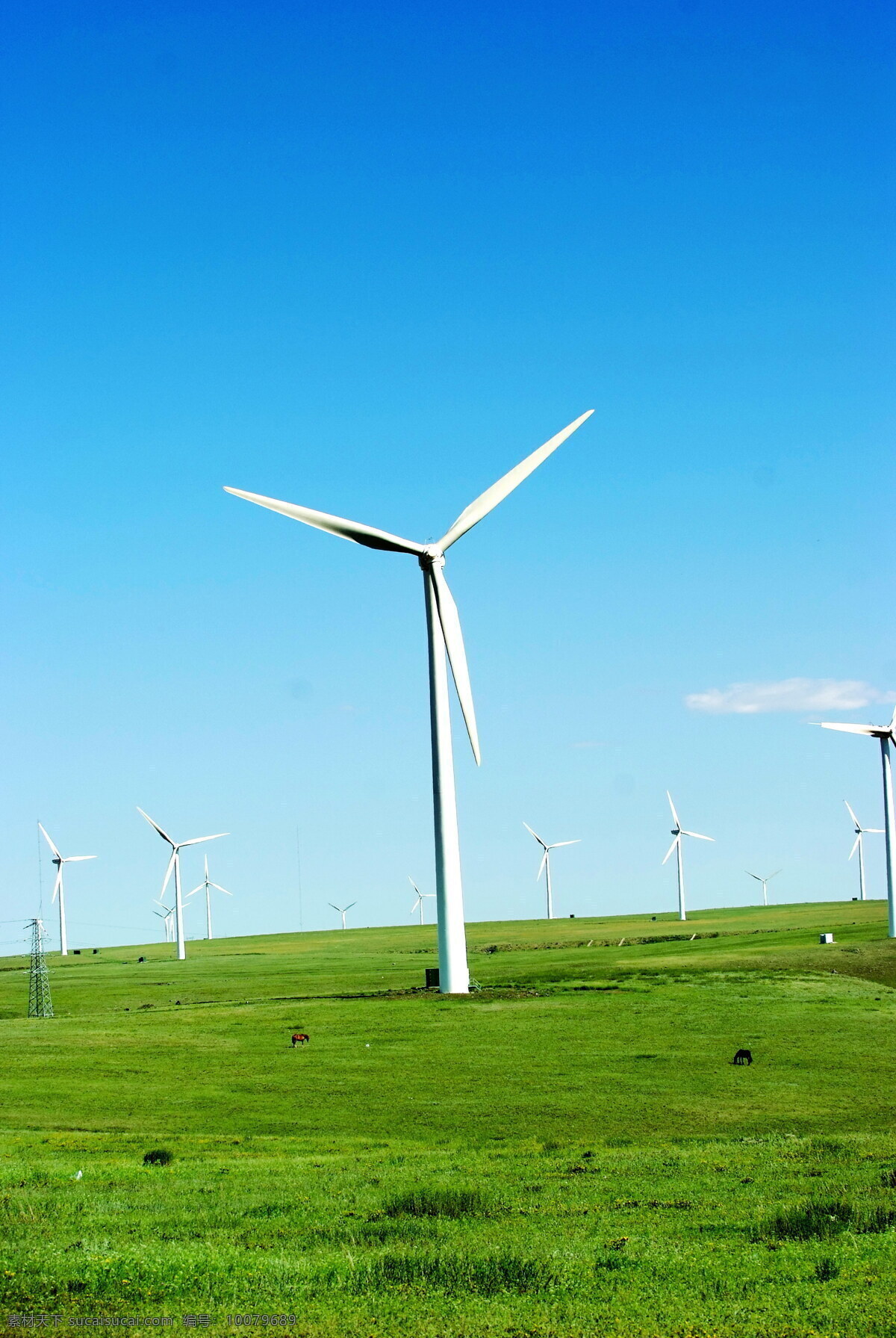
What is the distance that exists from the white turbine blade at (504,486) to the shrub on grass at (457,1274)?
59.6 m

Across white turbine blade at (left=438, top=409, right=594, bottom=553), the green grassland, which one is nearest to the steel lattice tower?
the green grassland

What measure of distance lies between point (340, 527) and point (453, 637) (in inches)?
364

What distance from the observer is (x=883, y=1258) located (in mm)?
16453

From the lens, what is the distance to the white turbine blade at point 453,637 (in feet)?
233

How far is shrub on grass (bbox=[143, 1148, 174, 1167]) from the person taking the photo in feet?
95.5

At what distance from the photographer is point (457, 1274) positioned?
16.2m

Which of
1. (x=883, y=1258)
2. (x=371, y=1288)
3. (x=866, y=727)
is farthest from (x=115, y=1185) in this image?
(x=866, y=727)

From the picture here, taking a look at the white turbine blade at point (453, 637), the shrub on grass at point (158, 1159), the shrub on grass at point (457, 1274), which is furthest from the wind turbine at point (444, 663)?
the shrub on grass at point (457, 1274)

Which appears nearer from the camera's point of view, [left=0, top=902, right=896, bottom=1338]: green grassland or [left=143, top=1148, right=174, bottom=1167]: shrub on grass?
[left=0, top=902, right=896, bottom=1338]: green grassland

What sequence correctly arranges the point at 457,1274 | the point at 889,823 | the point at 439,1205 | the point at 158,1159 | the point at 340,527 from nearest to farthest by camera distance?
the point at 457,1274, the point at 439,1205, the point at 158,1159, the point at 340,527, the point at 889,823

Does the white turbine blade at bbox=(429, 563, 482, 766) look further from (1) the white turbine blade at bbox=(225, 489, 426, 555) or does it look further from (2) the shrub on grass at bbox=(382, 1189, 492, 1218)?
(2) the shrub on grass at bbox=(382, 1189, 492, 1218)

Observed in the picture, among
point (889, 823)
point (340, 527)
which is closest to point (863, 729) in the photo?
point (889, 823)

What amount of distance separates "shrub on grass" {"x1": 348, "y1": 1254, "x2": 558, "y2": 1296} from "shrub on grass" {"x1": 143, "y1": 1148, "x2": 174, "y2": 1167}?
1385 cm

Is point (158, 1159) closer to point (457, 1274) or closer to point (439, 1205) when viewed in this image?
point (439, 1205)
